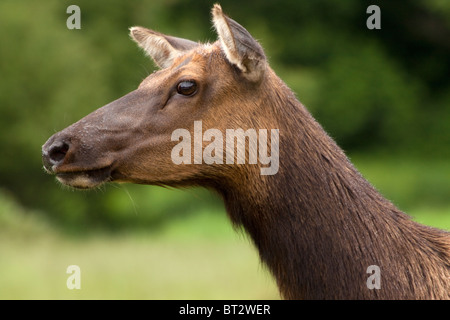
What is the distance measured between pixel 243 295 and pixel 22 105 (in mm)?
14075

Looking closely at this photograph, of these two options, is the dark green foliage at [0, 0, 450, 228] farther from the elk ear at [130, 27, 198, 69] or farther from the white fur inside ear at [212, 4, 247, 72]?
the white fur inside ear at [212, 4, 247, 72]

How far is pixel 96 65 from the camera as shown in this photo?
26953 mm

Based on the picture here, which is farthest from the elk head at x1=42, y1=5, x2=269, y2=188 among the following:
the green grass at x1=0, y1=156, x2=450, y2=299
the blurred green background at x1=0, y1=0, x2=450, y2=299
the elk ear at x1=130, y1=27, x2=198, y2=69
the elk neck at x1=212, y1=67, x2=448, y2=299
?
the green grass at x1=0, y1=156, x2=450, y2=299

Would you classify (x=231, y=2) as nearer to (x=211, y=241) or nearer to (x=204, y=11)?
(x=204, y=11)

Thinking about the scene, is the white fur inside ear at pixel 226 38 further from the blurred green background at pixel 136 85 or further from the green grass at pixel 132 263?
the green grass at pixel 132 263

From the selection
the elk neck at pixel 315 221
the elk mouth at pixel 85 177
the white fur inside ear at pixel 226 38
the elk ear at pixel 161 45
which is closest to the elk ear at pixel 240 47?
the white fur inside ear at pixel 226 38

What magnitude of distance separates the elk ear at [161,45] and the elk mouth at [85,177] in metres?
1.31

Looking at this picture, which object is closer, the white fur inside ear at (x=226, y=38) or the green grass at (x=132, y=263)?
the white fur inside ear at (x=226, y=38)

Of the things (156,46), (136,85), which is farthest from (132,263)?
(156,46)

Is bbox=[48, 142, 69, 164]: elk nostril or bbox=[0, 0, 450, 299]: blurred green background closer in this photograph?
bbox=[48, 142, 69, 164]: elk nostril

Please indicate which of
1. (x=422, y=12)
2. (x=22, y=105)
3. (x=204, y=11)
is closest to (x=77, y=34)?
(x=22, y=105)

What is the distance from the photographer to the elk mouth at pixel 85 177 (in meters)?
6.20

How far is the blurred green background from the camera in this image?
16.7 m

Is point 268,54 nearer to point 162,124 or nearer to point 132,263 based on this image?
point 132,263
